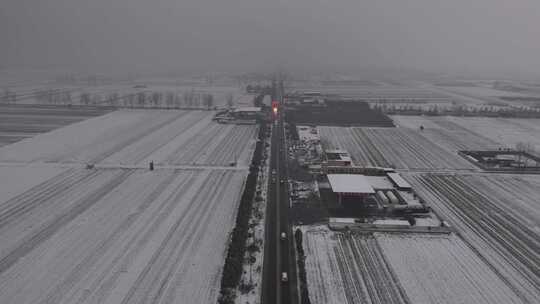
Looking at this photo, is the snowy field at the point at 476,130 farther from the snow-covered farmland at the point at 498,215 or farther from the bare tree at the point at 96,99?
the bare tree at the point at 96,99

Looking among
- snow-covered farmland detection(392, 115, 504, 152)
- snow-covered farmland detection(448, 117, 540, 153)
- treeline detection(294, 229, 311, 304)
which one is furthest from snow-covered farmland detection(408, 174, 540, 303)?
snow-covered farmland detection(448, 117, 540, 153)

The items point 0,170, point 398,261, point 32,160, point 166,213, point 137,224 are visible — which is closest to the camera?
point 398,261

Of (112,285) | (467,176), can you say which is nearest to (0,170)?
(112,285)

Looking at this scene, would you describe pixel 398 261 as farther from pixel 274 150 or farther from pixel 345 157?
pixel 274 150

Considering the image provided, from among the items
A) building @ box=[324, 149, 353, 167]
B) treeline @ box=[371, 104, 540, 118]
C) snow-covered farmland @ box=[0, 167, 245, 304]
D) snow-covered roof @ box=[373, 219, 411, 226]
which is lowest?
snow-covered farmland @ box=[0, 167, 245, 304]

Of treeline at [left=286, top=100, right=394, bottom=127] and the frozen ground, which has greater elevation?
treeline at [left=286, top=100, right=394, bottom=127]

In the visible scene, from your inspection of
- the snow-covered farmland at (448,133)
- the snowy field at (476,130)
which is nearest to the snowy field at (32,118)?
the snow-covered farmland at (448,133)

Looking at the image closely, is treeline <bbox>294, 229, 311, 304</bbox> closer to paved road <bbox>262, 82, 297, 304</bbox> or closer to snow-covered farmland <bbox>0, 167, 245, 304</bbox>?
paved road <bbox>262, 82, 297, 304</bbox>
